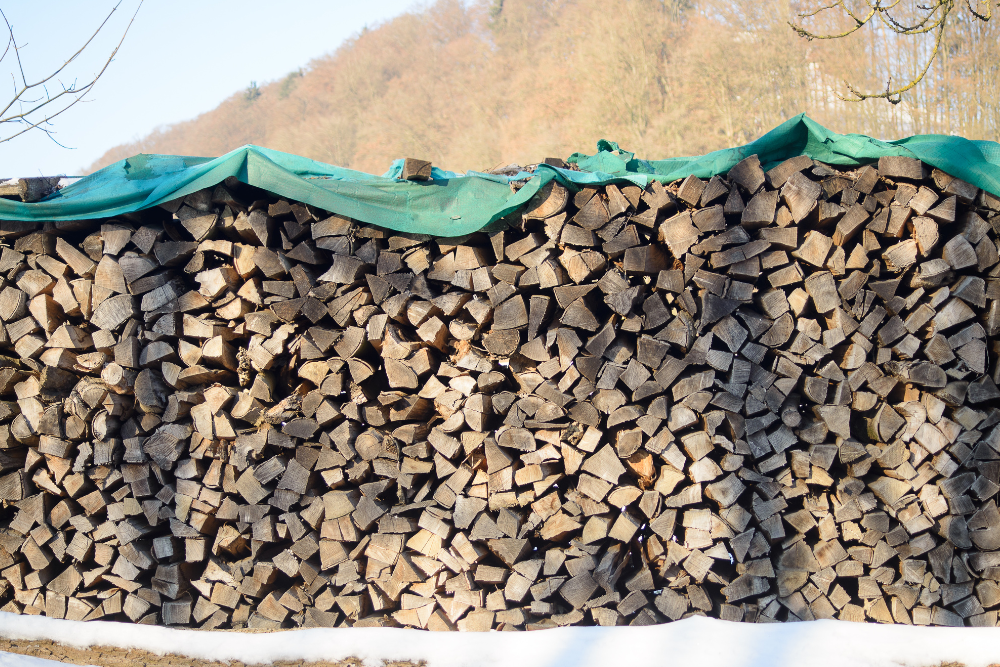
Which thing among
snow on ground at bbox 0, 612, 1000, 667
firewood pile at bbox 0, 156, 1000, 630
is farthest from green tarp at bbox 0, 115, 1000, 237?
snow on ground at bbox 0, 612, 1000, 667

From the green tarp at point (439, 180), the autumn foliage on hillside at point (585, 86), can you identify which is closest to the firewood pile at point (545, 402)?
the green tarp at point (439, 180)

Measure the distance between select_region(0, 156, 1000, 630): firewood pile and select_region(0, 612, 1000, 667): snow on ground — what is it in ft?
0.34

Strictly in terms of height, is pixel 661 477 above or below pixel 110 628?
above

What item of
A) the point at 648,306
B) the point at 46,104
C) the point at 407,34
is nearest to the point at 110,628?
the point at 46,104

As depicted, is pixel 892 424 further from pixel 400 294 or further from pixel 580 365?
pixel 400 294

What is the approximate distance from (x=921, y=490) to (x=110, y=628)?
3.62m

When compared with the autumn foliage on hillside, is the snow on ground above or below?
below

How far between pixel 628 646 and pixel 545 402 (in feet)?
3.30

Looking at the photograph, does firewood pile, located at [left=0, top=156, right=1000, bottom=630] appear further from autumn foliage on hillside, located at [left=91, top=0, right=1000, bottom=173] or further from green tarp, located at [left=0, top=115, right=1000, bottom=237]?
autumn foliage on hillside, located at [left=91, top=0, right=1000, bottom=173]

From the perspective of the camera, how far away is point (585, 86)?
55.6 feet

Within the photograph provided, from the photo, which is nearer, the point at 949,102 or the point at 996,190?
the point at 996,190

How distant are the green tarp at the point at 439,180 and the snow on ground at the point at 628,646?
1714mm

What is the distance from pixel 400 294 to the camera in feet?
9.13

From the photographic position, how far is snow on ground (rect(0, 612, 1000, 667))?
2469 mm
